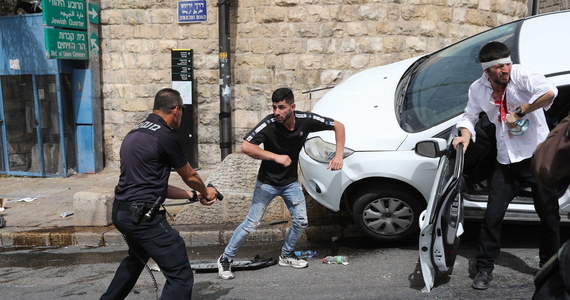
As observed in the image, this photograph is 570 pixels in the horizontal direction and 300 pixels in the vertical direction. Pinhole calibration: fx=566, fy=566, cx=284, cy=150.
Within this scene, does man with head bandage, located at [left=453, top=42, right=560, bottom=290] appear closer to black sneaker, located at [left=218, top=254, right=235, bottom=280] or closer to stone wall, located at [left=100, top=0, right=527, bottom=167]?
black sneaker, located at [left=218, top=254, right=235, bottom=280]

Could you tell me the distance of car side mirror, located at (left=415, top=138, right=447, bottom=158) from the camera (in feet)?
15.5

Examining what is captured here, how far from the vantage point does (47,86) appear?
10047mm

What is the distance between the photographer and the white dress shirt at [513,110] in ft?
14.0

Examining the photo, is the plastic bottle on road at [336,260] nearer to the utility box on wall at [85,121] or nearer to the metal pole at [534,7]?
the utility box on wall at [85,121]

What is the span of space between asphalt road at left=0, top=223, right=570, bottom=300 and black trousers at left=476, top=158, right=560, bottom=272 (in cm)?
33

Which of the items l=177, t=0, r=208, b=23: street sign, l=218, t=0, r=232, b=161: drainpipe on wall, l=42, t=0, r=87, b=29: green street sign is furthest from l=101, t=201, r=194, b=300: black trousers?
l=177, t=0, r=208, b=23: street sign

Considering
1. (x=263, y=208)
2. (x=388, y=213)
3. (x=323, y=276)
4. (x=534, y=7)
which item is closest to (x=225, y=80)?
(x=263, y=208)

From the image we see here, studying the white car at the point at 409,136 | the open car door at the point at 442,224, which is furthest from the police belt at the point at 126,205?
the white car at the point at 409,136

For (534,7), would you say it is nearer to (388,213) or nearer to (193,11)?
(193,11)

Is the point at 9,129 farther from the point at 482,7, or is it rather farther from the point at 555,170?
the point at 555,170

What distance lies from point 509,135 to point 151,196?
273 centimetres

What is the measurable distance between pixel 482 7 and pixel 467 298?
7357 mm

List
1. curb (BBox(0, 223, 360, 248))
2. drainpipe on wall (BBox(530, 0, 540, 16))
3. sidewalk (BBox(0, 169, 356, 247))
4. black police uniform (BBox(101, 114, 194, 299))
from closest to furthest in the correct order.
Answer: black police uniform (BBox(101, 114, 194, 299)), curb (BBox(0, 223, 360, 248)), sidewalk (BBox(0, 169, 356, 247)), drainpipe on wall (BBox(530, 0, 540, 16))

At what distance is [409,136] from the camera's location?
5.21 metres
